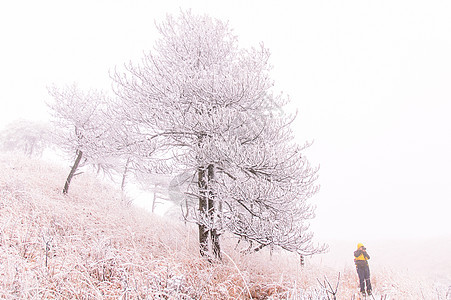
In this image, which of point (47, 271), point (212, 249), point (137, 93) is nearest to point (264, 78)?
point (137, 93)

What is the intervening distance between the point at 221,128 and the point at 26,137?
25.5 meters

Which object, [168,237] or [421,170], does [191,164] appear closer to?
[168,237]

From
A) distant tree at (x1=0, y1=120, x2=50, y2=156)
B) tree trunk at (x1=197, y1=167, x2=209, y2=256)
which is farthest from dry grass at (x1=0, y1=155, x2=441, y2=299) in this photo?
distant tree at (x1=0, y1=120, x2=50, y2=156)

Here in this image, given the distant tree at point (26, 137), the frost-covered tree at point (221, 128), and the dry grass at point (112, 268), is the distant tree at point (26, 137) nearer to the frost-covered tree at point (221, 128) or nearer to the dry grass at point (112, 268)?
the dry grass at point (112, 268)

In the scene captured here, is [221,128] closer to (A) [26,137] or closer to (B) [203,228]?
(B) [203,228]

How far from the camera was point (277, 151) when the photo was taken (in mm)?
4828

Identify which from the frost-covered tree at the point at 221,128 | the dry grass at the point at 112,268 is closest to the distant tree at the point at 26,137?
the dry grass at the point at 112,268

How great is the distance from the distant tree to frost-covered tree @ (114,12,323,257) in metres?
20.5

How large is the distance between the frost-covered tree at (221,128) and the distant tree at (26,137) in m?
20.5

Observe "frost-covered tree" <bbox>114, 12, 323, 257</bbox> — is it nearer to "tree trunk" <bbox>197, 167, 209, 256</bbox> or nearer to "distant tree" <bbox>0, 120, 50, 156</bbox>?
"tree trunk" <bbox>197, 167, 209, 256</bbox>

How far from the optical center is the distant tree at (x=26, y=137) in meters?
21.7

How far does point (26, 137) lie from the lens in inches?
866

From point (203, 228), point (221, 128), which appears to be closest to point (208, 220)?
point (203, 228)

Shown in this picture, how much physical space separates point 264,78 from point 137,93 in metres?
3.25
